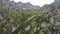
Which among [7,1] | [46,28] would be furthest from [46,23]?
[7,1]

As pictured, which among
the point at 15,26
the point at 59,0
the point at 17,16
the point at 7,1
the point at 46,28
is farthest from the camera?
the point at 7,1

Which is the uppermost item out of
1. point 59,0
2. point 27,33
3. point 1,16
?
point 59,0

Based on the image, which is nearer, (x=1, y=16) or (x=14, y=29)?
(x=14, y=29)

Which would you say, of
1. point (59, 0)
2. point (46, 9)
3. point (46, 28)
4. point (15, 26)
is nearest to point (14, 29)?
point (15, 26)

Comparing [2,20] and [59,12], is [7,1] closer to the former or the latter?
[2,20]

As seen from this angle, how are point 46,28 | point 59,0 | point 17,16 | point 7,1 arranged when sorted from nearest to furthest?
point 46,28
point 17,16
point 59,0
point 7,1

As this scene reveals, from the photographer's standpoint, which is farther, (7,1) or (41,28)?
(7,1)

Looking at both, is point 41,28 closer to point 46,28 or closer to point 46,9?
point 46,28

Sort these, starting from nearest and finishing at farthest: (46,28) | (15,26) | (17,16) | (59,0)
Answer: (46,28) < (15,26) < (17,16) < (59,0)

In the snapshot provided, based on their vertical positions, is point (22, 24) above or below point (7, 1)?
below
